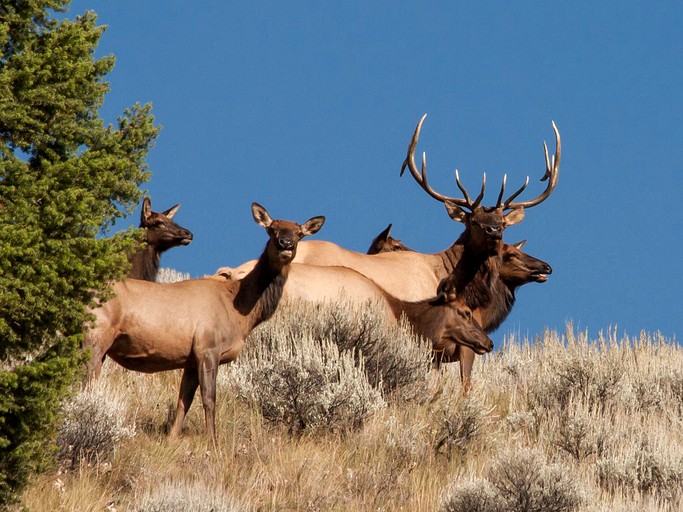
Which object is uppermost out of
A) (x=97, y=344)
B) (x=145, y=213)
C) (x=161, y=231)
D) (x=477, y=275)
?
(x=145, y=213)

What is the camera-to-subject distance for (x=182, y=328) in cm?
1134

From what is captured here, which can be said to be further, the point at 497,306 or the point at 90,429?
the point at 497,306

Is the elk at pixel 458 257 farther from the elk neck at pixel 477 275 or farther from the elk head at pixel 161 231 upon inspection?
the elk head at pixel 161 231

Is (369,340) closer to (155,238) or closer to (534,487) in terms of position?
(534,487)

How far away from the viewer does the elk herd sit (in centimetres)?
1128

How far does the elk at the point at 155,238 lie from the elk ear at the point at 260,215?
415cm

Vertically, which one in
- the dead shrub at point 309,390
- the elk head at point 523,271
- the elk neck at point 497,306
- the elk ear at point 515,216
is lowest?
Result: the dead shrub at point 309,390

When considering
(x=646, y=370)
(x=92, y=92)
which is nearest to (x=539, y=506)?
(x=92, y=92)

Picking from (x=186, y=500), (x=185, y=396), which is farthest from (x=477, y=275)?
(x=186, y=500)

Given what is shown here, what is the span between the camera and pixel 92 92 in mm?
9555

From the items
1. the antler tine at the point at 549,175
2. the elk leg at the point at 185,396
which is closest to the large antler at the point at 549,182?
the antler tine at the point at 549,175

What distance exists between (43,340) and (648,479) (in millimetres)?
5090

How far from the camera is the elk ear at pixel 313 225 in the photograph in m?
12.5

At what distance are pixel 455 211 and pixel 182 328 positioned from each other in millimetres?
5509
